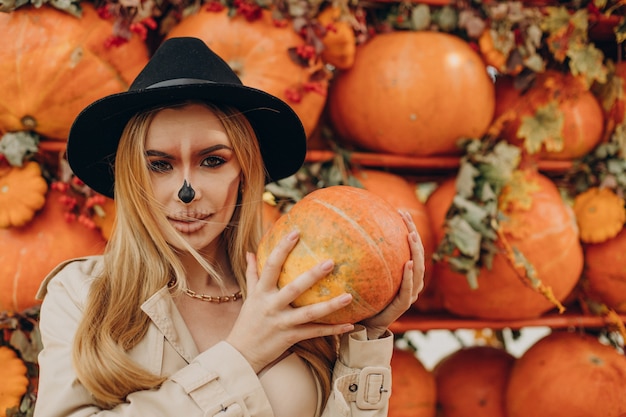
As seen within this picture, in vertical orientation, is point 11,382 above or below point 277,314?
below

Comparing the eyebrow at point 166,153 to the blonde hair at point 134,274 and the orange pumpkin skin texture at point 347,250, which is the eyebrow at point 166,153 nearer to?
the blonde hair at point 134,274

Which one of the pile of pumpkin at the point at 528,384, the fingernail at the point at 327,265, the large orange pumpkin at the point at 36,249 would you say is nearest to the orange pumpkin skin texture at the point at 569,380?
the pile of pumpkin at the point at 528,384

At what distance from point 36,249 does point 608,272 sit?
276 cm

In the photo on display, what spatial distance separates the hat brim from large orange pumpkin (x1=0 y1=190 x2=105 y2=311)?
2.29 ft

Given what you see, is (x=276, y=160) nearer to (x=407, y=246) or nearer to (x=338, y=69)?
(x=407, y=246)

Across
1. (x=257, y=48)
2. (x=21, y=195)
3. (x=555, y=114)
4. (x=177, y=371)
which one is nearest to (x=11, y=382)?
(x=21, y=195)

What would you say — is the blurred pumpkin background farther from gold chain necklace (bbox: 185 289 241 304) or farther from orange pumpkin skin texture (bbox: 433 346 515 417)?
gold chain necklace (bbox: 185 289 241 304)

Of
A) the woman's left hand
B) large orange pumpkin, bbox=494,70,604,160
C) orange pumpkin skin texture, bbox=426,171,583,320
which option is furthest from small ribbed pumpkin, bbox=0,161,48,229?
large orange pumpkin, bbox=494,70,604,160

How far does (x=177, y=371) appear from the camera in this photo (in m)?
1.53

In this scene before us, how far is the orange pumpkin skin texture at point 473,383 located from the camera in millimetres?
3145

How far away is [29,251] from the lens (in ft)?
8.38

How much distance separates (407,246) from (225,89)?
2.13ft

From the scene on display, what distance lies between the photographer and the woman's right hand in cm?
139

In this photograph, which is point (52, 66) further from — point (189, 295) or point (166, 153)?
point (189, 295)
